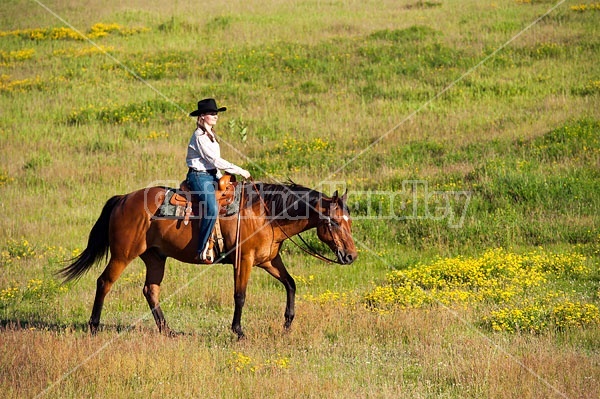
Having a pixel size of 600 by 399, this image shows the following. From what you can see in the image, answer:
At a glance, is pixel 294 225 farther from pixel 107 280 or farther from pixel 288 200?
pixel 107 280

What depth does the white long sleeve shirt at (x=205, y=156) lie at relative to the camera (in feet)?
33.0

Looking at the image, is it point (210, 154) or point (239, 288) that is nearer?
point (210, 154)

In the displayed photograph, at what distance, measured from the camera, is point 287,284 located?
10.5m

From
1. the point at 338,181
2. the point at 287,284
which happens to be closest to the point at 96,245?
the point at 287,284

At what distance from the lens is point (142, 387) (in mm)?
7898

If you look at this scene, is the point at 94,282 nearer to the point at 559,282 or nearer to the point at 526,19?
the point at 559,282

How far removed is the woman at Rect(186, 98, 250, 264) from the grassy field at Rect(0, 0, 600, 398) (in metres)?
1.47

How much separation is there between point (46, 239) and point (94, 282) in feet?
9.25

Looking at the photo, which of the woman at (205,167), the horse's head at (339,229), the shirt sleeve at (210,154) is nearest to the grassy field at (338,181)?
the horse's head at (339,229)

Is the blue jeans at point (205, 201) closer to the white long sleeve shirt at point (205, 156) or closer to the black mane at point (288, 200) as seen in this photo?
the white long sleeve shirt at point (205, 156)

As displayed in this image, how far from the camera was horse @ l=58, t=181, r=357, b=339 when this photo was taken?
10.1 meters

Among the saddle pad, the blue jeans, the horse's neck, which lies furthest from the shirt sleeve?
the horse's neck

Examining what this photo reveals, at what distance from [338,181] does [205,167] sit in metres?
8.67

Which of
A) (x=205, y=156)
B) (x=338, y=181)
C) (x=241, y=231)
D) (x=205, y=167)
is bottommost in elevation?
(x=241, y=231)
